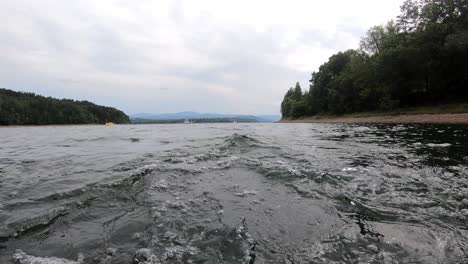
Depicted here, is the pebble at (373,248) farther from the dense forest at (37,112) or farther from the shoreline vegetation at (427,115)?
the dense forest at (37,112)

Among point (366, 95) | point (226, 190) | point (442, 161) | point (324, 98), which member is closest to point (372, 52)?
point (366, 95)

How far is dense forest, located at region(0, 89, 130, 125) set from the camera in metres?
103

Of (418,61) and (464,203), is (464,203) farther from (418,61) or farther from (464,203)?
(418,61)

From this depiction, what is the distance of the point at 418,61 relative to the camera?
42125mm

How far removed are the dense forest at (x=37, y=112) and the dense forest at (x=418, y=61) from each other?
390ft

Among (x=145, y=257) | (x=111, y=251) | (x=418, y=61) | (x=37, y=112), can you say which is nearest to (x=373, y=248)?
(x=145, y=257)

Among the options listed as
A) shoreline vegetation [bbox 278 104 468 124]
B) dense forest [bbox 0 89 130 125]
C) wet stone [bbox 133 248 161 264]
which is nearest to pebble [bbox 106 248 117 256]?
wet stone [bbox 133 248 161 264]

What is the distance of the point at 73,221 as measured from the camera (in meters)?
4.36

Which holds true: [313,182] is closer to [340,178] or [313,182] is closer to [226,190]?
[340,178]

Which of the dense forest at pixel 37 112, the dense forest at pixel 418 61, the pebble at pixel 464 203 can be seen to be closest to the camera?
the pebble at pixel 464 203

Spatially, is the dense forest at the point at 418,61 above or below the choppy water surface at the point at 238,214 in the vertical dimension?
above

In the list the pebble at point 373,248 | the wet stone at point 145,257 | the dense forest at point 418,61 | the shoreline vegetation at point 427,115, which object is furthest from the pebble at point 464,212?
the dense forest at point 418,61

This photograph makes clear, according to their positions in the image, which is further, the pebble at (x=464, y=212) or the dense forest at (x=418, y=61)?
the dense forest at (x=418, y=61)

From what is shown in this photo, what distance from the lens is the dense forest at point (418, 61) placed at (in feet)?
134
